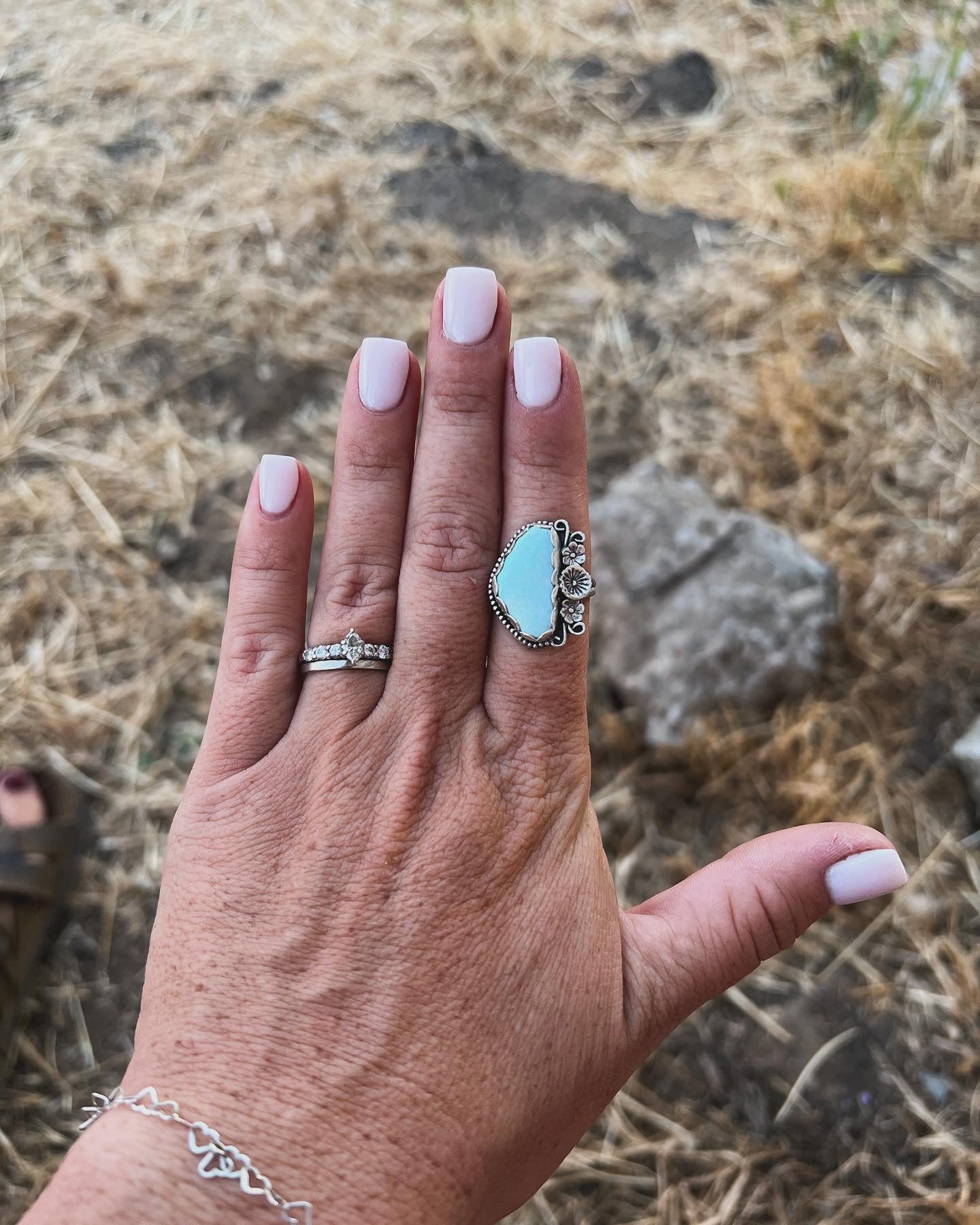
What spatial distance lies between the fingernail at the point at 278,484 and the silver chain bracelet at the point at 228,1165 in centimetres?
99

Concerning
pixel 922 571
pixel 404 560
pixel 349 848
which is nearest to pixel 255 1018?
pixel 349 848

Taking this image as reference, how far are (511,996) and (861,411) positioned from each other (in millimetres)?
2296

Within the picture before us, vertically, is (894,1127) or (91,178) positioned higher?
(91,178)

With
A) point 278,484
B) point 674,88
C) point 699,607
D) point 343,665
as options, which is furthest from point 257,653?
point 674,88

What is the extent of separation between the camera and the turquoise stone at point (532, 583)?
158 cm

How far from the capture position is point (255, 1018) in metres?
1.37

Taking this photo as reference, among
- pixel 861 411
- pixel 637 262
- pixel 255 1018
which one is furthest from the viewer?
pixel 637 262

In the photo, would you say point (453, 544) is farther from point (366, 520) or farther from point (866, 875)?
point (866, 875)

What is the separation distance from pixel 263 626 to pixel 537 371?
688mm

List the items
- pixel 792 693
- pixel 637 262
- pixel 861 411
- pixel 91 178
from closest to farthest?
1. pixel 792 693
2. pixel 861 411
3. pixel 637 262
4. pixel 91 178

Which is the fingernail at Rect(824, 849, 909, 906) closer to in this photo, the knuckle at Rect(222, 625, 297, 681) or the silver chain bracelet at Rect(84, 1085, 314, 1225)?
the silver chain bracelet at Rect(84, 1085, 314, 1225)

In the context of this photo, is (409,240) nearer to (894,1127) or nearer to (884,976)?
(884,976)

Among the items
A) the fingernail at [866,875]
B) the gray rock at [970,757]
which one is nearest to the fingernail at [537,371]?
the fingernail at [866,875]

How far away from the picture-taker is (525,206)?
3.61m
